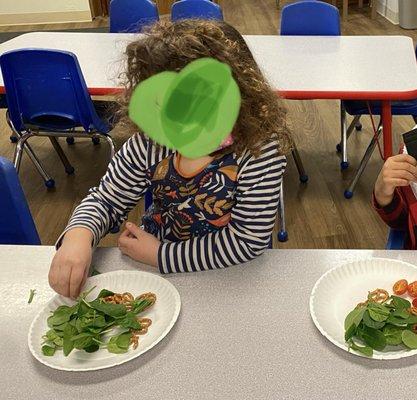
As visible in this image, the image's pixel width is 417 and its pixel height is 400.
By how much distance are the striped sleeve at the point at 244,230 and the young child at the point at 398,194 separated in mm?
216

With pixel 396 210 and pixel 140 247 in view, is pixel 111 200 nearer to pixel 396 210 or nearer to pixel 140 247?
pixel 140 247

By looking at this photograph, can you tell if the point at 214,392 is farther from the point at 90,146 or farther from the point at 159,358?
the point at 90,146

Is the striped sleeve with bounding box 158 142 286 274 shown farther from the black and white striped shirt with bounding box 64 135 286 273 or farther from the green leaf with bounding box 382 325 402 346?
the green leaf with bounding box 382 325 402 346

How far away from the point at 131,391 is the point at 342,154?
2085 mm

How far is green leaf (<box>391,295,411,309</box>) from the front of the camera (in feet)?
2.37

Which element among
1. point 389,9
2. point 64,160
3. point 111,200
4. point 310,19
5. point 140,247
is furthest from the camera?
point 389,9

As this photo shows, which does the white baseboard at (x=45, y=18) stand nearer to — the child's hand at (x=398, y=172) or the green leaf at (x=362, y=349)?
the child's hand at (x=398, y=172)

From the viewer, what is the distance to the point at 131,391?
68 cm

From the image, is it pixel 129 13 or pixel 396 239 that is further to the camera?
pixel 129 13

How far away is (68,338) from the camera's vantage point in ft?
2.37

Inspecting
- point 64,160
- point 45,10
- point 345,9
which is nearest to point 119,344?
point 64,160

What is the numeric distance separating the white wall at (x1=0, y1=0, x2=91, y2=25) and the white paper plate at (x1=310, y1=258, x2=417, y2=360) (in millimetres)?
5716

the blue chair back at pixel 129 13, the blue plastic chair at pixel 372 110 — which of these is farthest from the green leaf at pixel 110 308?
the blue chair back at pixel 129 13

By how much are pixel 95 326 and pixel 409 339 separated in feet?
1.45
